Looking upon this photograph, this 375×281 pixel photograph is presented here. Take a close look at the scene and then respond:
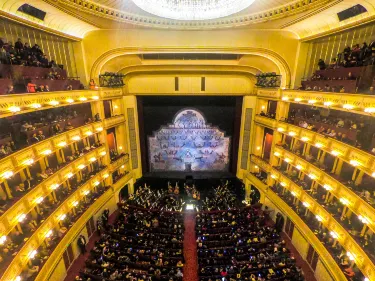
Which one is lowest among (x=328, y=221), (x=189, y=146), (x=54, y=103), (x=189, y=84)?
(x=328, y=221)

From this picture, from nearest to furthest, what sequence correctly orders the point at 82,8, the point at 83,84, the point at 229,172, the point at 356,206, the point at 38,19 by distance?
the point at 356,206, the point at 82,8, the point at 38,19, the point at 83,84, the point at 229,172

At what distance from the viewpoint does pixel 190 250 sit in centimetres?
1500

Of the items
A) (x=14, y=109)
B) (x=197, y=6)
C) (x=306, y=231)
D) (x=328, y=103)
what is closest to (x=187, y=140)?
(x=306, y=231)

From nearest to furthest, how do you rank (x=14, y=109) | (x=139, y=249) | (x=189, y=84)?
(x=14, y=109) < (x=139, y=249) < (x=189, y=84)

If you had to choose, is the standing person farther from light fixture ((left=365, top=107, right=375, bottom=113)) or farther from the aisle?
light fixture ((left=365, top=107, right=375, bottom=113))

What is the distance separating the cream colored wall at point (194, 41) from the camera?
16172 mm

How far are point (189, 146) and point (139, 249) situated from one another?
991cm

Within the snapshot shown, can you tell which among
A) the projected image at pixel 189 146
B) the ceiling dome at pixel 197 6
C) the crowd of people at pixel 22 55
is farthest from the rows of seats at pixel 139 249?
the ceiling dome at pixel 197 6

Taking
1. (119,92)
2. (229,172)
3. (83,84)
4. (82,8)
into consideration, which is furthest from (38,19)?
(229,172)

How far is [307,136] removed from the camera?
46.0 feet

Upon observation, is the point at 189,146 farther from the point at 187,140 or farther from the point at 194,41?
the point at 194,41

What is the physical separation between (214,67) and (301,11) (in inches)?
349

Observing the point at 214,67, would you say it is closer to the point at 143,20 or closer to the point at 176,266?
the point at 143,20

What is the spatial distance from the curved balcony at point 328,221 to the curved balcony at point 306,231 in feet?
3.21
